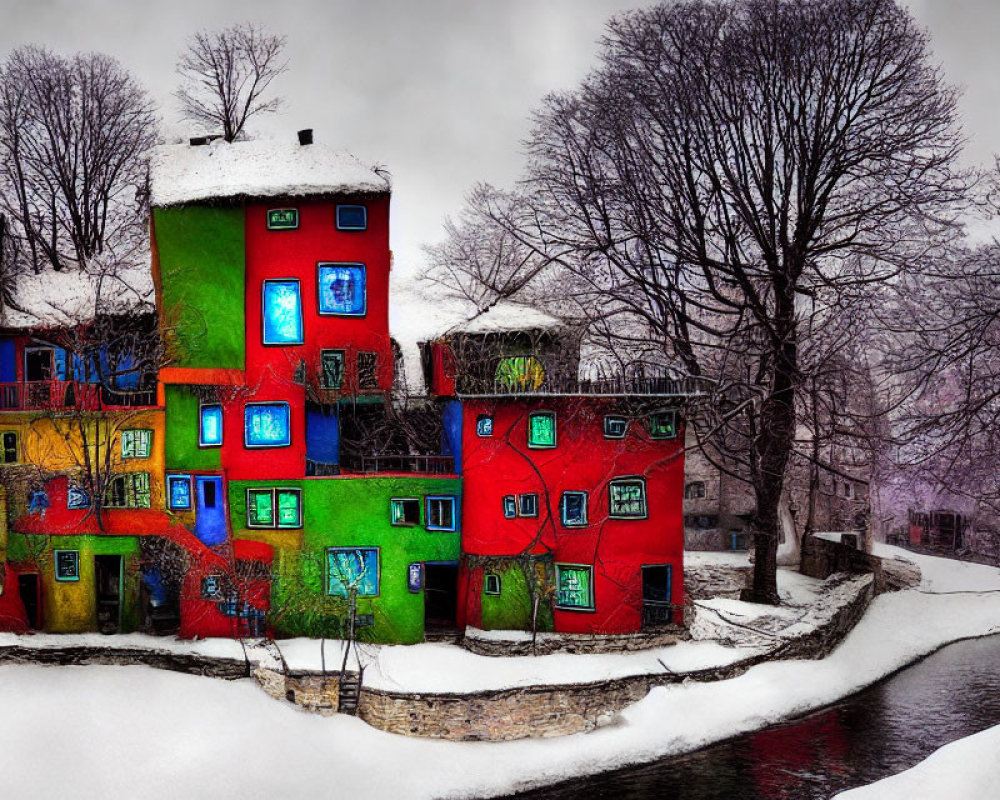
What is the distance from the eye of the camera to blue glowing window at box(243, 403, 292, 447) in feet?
87.9

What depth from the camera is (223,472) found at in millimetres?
26672

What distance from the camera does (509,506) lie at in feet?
88.9

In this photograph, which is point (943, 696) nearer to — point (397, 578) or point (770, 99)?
point (397, 578)

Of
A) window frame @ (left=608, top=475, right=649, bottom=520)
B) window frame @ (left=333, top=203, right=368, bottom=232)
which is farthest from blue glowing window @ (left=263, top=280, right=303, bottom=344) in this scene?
window frame @ (left=608, top=475, right=649, bottom=520)

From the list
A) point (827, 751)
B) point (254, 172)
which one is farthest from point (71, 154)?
point (827, 751)

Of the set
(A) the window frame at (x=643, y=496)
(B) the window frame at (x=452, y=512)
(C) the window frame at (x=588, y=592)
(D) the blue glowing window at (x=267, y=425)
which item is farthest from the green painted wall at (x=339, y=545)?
(A) the window frame at (x=643, y=496)

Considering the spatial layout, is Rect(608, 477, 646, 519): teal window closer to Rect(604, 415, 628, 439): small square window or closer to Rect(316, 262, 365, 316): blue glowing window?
Rect(604, 415, 628, 439): small square window

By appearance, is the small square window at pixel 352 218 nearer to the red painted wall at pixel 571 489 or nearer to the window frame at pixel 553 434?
the red painted wall at pixel 571 489

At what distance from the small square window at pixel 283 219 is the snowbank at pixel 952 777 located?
21.7 m

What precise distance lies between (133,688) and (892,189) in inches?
1107

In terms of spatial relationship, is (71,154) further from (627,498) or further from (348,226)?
(627,498)

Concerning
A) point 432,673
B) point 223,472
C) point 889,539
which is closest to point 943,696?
point 432,673

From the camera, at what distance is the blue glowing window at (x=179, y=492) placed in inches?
1053

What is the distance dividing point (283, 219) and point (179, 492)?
9086mm
